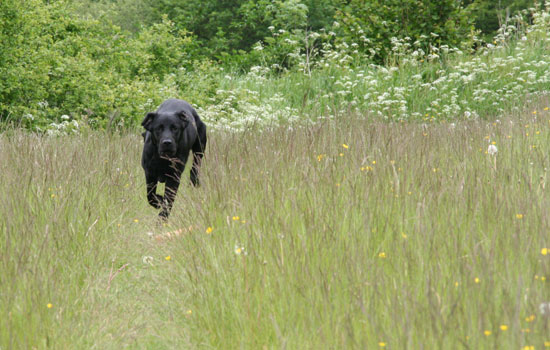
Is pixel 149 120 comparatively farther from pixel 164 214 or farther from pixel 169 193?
pixel 164 214

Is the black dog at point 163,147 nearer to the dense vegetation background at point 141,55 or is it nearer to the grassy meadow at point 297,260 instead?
the grassy meadow at point 297,260

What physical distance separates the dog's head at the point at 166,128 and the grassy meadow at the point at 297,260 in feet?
3.49

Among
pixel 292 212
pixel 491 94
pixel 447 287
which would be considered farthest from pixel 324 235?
pixel 491 94

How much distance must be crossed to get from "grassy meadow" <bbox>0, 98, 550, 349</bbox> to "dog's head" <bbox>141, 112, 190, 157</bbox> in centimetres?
106

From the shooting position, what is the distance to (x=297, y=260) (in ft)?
11.0

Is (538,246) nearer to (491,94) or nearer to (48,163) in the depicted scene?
(48,163)

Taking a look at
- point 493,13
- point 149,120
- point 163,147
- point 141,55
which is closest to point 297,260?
point 163,147

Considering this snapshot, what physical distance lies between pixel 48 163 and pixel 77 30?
365 inches

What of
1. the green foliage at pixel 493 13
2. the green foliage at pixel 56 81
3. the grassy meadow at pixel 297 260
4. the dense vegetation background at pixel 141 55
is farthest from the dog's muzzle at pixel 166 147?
the green foliage at pixel 493 13

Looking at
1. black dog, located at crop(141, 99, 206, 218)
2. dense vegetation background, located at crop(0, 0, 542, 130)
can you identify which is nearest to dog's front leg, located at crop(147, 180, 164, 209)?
black dog, located at crop(141, 99, 206, 218)

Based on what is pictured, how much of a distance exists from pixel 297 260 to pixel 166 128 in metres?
3.64

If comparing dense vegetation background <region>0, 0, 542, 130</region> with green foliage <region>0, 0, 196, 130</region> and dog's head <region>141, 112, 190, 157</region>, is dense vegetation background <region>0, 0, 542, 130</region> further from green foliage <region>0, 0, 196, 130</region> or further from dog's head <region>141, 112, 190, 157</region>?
dog's head <region>141, 112, 190, 157</region>

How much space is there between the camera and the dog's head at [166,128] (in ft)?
21.3

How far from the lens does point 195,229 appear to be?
4.25 m
